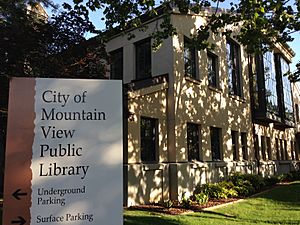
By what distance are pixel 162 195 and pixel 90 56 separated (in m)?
5.74

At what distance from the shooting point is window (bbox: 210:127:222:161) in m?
15.7

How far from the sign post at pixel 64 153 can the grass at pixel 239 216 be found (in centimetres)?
543

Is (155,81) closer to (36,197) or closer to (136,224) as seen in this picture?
(136,224)

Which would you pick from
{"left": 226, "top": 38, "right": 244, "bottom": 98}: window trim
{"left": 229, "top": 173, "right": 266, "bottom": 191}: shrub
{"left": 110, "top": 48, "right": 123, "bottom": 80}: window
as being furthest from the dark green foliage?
{"left": 110, "top": 48, "right": 123, "bottom": 80}: window

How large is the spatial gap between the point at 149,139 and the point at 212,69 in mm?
6201

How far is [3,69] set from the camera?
8414 mm

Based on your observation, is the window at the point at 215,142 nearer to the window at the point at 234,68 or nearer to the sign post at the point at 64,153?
the window at the point at 234,68

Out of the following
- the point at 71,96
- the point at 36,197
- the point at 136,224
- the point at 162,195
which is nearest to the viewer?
the point at 36,197

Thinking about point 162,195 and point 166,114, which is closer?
point 162,195

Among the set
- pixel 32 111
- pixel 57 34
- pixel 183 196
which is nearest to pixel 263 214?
pixel 183 196

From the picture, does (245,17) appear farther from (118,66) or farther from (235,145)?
(235,145)

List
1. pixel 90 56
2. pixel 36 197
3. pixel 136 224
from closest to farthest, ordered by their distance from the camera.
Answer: pixel 36 197 < pixel 136 224 < pixel 90 56

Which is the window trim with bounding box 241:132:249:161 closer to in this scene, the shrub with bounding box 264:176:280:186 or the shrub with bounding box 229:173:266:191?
the shrub with bounding box 264:176:280:186

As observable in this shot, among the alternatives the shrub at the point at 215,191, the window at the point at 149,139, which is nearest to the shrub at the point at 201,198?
the shrub at the point at 215,191
